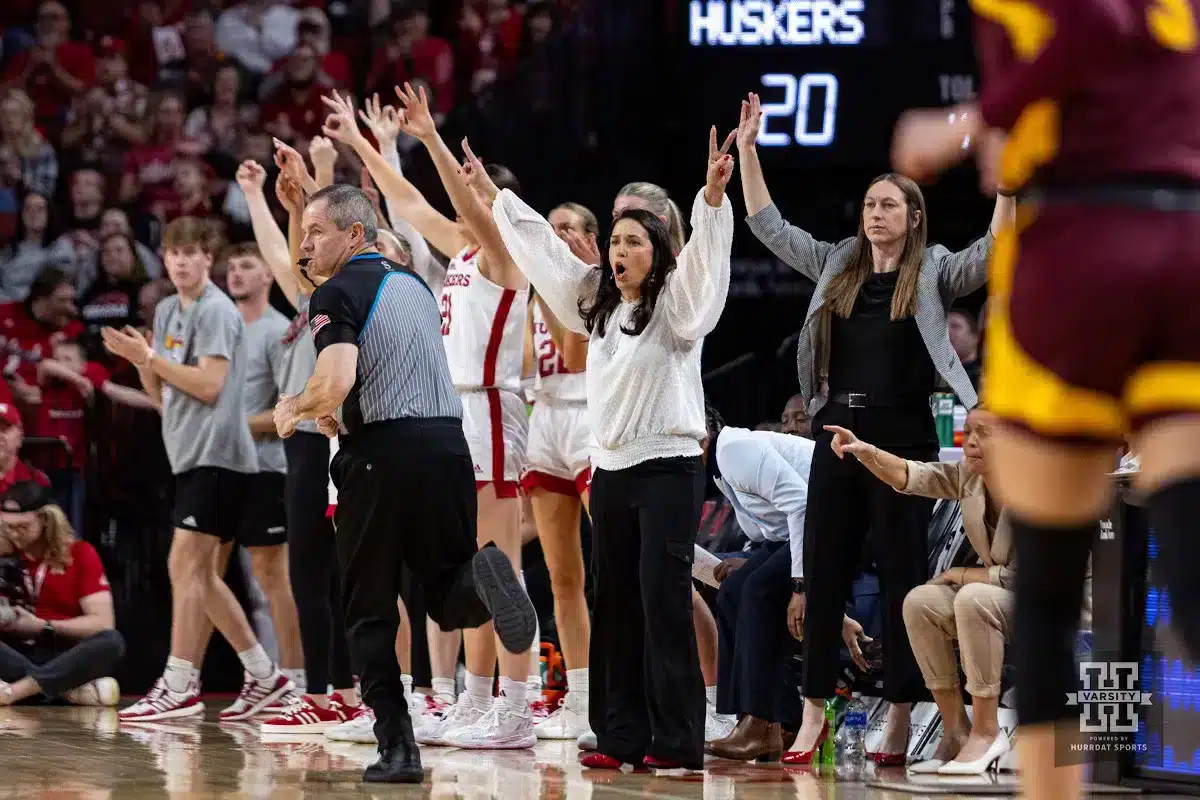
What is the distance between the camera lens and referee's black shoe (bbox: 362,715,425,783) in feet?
15.7

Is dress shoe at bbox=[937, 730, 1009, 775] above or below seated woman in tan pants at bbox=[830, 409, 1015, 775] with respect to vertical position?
below

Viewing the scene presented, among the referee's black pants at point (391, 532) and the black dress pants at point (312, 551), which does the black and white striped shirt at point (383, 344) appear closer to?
the referee's black pants at point (391, 532)

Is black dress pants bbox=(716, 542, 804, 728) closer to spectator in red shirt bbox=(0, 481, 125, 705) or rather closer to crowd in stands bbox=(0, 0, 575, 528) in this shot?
spectator in red shirt bbox=(0, 481, 125, 705)

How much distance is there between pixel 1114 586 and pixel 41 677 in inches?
191

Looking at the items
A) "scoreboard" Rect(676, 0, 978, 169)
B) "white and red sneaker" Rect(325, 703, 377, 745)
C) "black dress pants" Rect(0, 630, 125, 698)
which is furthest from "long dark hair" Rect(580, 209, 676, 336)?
"scoreboard" Rect(676, 0, 978, 169)

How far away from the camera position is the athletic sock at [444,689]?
6.42 m

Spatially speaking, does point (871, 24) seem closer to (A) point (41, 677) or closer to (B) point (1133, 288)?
(A) point (41, 677)

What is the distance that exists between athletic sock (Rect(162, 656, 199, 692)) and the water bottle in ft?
9.33

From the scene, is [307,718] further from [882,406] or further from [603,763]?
[882,406]

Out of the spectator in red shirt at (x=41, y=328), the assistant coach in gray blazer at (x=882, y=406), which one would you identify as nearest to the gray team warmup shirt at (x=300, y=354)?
the assistant coach in gray blazer at (x=882, y=406)

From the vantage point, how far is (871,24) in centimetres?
1003

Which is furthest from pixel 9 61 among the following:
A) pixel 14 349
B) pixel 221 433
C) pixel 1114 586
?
pixel 1114 586
